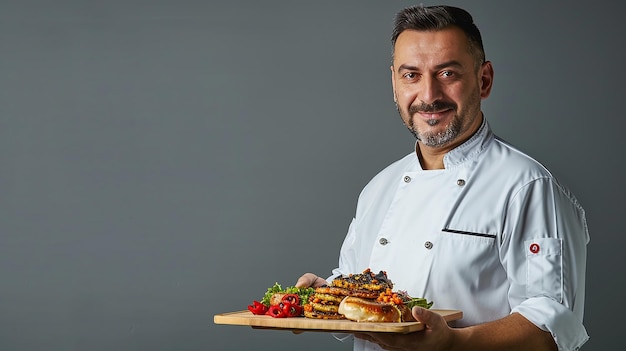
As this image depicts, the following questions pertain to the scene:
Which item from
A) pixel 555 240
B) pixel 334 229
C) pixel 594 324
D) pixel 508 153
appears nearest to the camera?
pixel 555 240

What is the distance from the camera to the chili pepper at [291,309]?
7.09 ft

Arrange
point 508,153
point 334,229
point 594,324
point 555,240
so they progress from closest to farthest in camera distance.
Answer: point 555,240 → point 508,153 → point 594,324 → point 334,229

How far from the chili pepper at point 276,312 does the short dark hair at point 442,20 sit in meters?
0.87

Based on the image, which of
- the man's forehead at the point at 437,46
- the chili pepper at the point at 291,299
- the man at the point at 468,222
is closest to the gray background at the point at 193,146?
the man at the point at 468,222

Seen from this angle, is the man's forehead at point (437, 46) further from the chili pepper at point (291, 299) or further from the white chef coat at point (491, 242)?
the chili pepper at point (291, 299)

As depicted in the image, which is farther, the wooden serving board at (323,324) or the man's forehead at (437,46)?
the man's forehead at (437,46)

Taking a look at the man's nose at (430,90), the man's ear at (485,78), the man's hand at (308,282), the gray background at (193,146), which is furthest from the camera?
the gray background at (193,146)

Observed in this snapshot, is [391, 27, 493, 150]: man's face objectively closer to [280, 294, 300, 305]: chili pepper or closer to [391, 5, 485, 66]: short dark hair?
[391, 5, 485, 66]: short dark hair

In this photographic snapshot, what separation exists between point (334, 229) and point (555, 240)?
84.7 inches

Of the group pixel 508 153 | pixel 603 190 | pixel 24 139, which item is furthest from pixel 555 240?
pixel 24 139

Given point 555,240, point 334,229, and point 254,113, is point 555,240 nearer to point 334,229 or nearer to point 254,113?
point 334,229

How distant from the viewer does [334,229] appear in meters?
4.27

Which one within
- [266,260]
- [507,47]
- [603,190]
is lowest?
[266,260]

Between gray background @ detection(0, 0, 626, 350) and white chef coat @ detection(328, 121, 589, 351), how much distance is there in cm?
174
